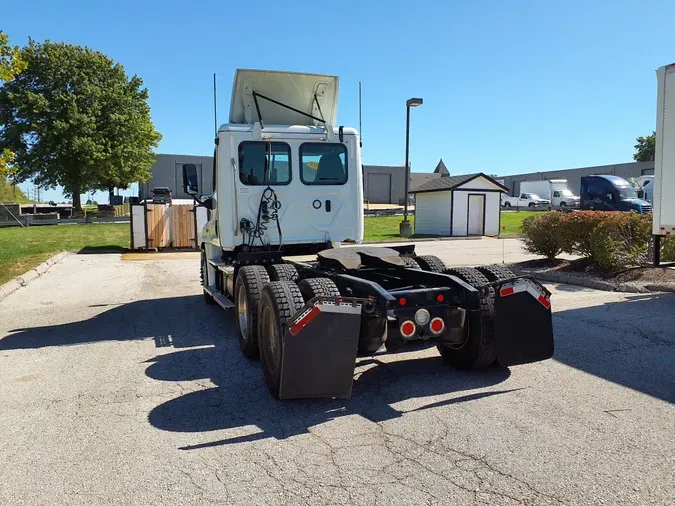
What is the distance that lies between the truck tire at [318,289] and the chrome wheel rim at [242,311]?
3.91 ft

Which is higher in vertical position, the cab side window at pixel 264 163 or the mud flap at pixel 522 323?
the cab side window at pixel 264 163

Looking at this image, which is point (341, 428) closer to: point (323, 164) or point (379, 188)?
point (323, 164)

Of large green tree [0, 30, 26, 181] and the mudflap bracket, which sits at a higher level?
large green tree [0, 30, 26, 181]

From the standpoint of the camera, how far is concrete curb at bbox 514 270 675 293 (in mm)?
9797

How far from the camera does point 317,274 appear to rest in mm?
6070

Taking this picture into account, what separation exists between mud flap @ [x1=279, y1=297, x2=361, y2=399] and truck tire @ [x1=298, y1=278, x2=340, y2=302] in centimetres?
61

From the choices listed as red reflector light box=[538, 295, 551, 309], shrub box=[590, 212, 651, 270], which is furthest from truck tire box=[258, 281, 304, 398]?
shrub box=[590, 212, 651, 270]

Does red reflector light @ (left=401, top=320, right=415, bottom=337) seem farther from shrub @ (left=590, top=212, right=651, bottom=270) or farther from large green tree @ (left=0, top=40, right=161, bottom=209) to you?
large green tree @ (left=0, top=40, right=161, bottom=209)

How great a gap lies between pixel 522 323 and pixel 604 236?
24.2ft

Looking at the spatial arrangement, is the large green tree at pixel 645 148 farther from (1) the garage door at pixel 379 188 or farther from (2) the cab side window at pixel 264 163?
(2) the cab side window at pixel 264 163

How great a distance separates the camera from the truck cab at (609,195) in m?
31.6

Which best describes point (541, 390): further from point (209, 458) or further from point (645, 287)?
point (645, 287)

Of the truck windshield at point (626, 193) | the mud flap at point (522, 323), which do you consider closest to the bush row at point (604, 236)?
the mud flap at point (522, 323)

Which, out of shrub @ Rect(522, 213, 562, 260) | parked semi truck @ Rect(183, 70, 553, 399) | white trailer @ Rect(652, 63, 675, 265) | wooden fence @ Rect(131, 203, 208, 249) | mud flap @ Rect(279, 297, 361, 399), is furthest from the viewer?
wooden fence @ Rect(131, 203, 208, 249)
